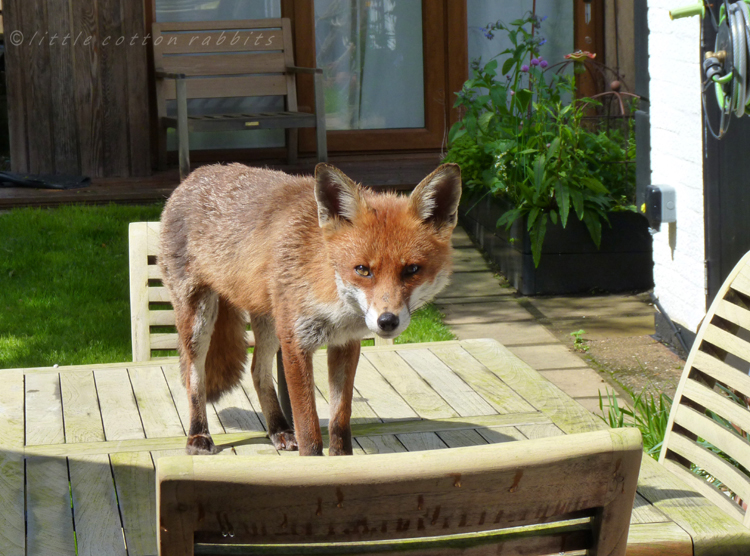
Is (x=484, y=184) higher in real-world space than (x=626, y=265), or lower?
higher

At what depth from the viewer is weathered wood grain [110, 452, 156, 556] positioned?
82.1 inches

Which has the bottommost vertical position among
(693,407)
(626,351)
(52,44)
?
(626,351)

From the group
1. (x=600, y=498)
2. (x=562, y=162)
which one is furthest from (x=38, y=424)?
(x=562, y=162)

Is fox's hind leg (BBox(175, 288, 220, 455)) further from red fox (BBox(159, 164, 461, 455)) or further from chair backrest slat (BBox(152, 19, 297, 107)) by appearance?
chair backrest slat (BBox(152, 19, 297, 107))

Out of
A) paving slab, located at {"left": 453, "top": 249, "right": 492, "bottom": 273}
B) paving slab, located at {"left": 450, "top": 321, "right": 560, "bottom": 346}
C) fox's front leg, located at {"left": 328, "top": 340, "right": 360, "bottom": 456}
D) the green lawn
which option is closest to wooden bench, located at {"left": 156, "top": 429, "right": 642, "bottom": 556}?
fox's front leg, located at {"left": 328, "top": 340, "right": 360, "bottom": 456}

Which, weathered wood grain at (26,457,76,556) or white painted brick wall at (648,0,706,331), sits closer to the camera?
weathered wood grain at (26,457,76,556)

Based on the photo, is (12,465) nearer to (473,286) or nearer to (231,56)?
(473,286)

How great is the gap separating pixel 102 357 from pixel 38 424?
203 cm

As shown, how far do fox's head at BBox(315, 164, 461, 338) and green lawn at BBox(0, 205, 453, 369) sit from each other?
282 centimetres

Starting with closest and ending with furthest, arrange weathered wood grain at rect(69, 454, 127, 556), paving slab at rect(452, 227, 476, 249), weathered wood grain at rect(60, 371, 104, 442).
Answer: weathered wood grain at rect(69, 454, 127, 556)
weathered wood grain at rect(60, 371, 104, 442)
paving slab at rect(452, 227, 476, 249)

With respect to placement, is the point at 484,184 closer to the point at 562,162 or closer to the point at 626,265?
the point at 562,162

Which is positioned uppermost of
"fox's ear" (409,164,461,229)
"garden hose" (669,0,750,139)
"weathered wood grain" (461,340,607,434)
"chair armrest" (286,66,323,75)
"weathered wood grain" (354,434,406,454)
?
"chair armrest" (286,66,323,75)

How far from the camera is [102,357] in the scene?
5012 millimetres

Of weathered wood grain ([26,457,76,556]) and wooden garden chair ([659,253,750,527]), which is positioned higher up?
wooden garden chair ([659,253,750,527])
